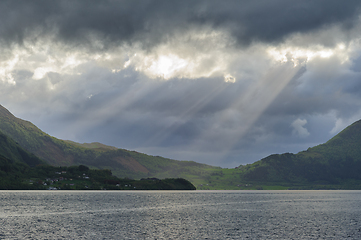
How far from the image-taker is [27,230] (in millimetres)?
81188

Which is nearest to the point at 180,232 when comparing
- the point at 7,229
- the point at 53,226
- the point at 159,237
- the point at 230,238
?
the point at 159,237

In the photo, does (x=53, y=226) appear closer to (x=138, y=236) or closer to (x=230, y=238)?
(x=138, y=236)

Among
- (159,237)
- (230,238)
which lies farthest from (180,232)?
Answer: (230,238)

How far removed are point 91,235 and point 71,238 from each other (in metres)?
5.45

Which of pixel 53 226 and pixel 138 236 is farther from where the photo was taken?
pixel 53 226

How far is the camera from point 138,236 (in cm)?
7431

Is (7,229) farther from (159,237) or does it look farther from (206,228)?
(206,228)

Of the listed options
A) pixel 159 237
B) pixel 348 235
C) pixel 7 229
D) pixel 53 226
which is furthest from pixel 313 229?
pixel 7 229

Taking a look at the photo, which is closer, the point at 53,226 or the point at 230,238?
the point at 230,238

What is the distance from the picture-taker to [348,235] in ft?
253

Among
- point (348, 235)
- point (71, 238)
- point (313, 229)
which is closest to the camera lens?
point (71, 238)

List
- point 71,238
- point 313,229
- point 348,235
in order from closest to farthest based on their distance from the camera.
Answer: point 71,238, point 348,235, point 313,229

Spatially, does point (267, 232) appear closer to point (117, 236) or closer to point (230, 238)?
point (230, 238)

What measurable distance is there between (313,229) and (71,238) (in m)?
63.8
